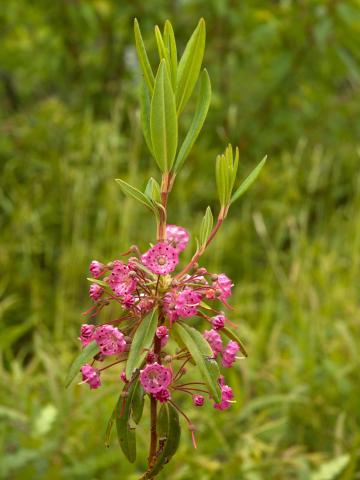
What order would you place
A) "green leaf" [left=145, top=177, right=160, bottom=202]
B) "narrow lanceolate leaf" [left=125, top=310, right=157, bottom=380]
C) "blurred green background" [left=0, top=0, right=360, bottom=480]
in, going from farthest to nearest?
"blurred green background" [left=0, top=0, right=360, bottom=480] < "green leaf" [left=145, top=177, right=160, bottom=202] < "narrow lanceolate leaf" [left=125, top=310, right=157, bottom=380]

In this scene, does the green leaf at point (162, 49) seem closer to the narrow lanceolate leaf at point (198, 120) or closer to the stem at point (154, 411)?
the narrow lanceolate leaf at point (198, 120)

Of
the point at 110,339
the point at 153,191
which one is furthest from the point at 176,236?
the point at 110,339

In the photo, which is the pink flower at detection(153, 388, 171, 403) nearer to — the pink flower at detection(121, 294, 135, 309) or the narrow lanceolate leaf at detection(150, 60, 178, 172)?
the pink flower at detection(121, 294, 135, 309)

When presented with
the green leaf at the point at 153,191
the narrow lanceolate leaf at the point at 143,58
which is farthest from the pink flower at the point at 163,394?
the narrow lanceolate leaf at the point at 143,58

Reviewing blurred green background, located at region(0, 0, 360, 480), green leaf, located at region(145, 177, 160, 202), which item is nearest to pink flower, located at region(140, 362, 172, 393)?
green leaf, located at region(145, 177, 160, 202)

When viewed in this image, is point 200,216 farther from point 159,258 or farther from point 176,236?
point 159,258

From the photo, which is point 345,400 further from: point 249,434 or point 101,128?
point 101,128

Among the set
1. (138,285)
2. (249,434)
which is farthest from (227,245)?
(138,285)
